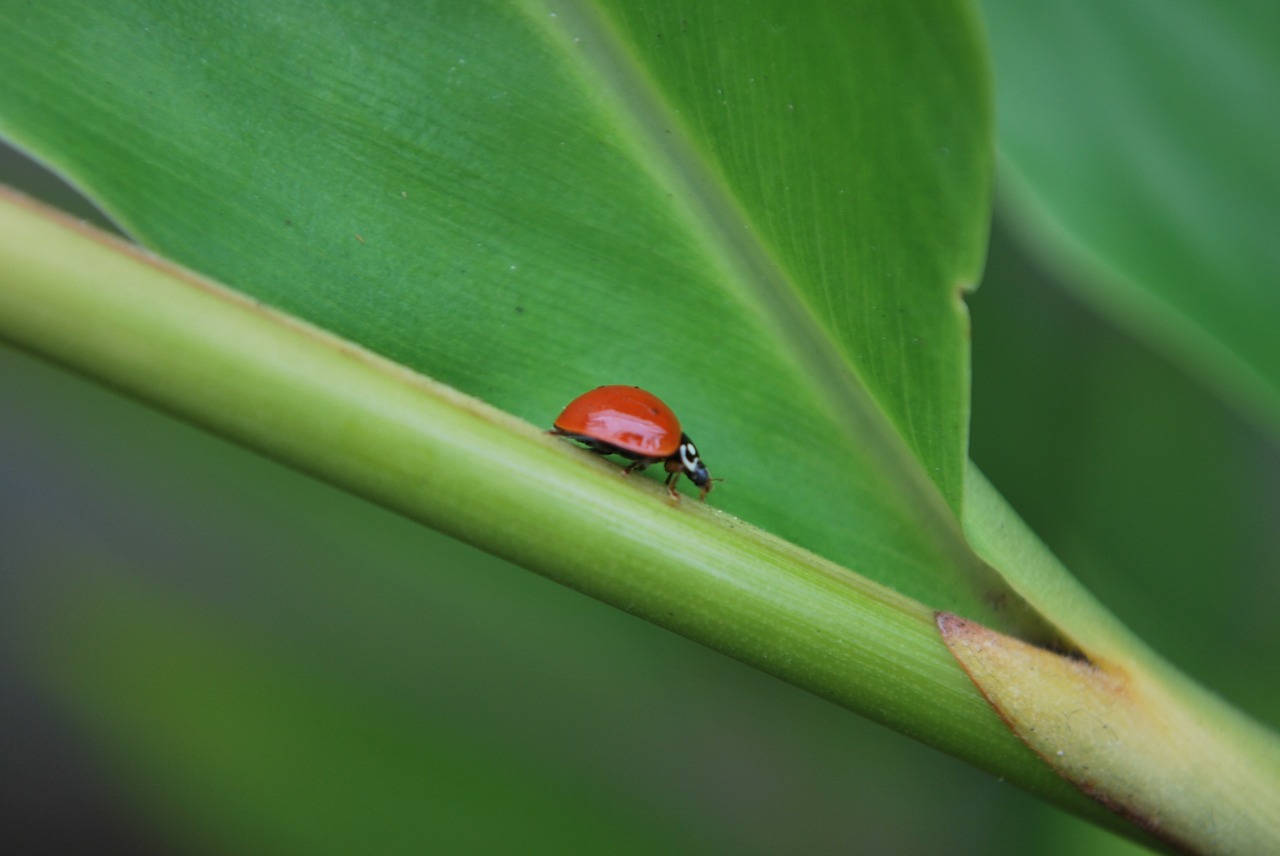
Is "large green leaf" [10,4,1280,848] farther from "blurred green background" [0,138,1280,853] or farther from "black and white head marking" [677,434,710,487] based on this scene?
"blurred green background" [0,138,1280,853]

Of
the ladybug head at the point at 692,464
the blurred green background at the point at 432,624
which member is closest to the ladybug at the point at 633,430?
the ladybug head at the point at 692,464

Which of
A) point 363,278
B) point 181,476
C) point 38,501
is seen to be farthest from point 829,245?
point 38,501

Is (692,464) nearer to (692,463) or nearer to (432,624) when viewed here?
(692,463)

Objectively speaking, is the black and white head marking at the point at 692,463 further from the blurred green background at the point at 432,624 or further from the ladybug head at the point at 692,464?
the blurred green background at the point at 432,624

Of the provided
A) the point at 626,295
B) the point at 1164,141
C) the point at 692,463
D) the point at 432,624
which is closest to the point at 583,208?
the point at 626,295

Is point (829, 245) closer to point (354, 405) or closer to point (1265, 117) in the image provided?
point (354, 405)

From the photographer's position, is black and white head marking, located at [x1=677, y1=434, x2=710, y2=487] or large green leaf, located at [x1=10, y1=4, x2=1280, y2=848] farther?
black and white head marking, located at [x1=677, y1=434, x2=710, y2=487]

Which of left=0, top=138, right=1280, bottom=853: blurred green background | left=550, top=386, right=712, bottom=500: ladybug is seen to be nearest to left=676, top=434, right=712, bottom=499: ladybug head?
left=550, top=386, right=712, bottom=500: ladybug
